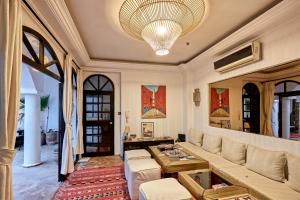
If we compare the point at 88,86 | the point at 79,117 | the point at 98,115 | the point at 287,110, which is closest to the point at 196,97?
the point at 287,110

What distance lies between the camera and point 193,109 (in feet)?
16.4

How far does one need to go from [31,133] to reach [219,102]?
4583 millimetres

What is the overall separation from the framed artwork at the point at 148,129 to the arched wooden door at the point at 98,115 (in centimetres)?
96

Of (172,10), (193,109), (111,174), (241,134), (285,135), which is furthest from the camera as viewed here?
(193,109)

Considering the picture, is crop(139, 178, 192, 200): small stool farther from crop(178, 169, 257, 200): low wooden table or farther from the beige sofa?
the beige sofa

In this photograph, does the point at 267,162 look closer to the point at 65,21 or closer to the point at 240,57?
the point at 240,57

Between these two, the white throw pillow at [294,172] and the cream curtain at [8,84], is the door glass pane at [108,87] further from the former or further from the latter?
the white throw pillow at [294,172]

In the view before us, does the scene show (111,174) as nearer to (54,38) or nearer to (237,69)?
(54,38)

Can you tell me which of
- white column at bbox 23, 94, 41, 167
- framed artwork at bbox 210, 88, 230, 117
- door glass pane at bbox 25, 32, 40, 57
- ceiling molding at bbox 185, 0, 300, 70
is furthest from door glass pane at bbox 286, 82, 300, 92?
white column at bbox 23, 94, 41, 167

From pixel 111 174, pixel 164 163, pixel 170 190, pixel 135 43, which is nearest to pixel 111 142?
pixel 111 174

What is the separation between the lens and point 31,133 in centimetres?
407

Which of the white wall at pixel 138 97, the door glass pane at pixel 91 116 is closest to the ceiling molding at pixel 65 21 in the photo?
the white wall at pixel 138 97

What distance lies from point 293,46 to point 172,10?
1704 mm

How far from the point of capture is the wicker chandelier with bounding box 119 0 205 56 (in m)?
1.83
